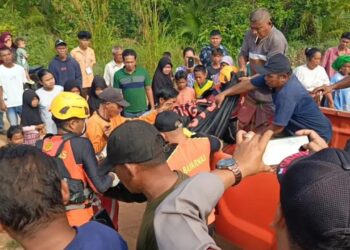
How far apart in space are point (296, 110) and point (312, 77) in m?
3.65

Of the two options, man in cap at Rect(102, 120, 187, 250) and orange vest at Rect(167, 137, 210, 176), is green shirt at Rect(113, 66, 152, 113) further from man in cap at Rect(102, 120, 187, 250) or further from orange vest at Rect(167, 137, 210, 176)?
man in cap at Rect(102, 120, 187, 250)

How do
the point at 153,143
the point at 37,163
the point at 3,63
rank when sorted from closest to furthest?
1. the point at 37,163
2. the point at 153,143
3. the point at 3,63

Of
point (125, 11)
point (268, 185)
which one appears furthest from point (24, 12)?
point (268, 185)

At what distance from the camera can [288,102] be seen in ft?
15.4

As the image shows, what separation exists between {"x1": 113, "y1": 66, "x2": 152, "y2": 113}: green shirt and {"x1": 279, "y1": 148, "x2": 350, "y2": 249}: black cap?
6.98 metres

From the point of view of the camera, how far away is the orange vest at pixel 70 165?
3854 millimetres

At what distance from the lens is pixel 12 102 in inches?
359

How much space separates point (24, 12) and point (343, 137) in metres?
15.1

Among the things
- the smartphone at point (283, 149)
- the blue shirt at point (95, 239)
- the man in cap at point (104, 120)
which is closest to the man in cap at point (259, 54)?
the man in cap at point (104, 120)

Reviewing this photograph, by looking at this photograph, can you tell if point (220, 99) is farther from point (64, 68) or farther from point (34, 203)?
point (64, 68)

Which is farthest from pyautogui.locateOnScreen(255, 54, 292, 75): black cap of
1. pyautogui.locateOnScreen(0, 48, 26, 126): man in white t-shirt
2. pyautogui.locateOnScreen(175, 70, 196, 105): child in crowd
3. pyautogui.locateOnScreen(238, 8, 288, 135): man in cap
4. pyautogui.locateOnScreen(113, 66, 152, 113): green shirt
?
pyautogui.locateOnScreen(0, 48, 26, 126): man in white t-shirt

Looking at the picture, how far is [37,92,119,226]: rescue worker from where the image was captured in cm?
386

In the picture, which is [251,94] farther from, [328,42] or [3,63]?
[328,42]

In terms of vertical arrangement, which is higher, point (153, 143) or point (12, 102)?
point (153, 143)
